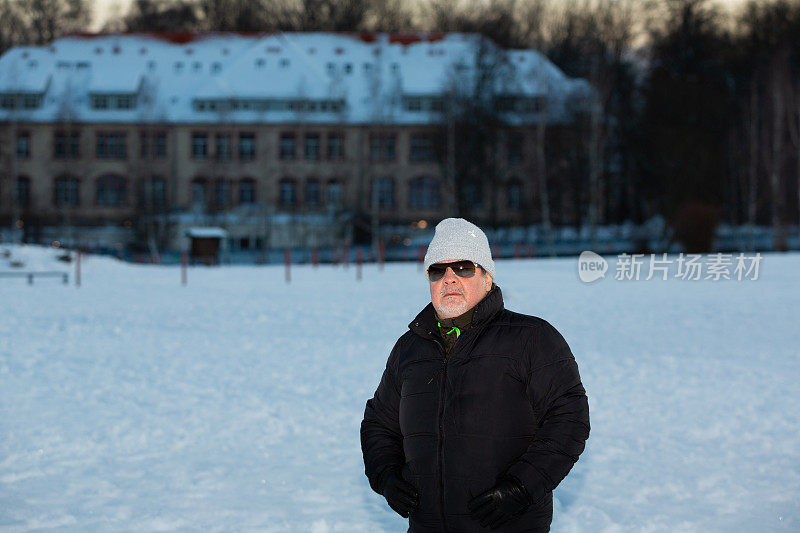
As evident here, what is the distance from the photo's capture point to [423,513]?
3.13 meters

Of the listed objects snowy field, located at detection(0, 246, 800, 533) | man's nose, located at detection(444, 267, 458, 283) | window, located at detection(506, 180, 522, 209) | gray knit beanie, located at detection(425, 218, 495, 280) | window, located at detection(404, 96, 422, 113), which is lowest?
window, located at detection(506, 180, 522, 209)

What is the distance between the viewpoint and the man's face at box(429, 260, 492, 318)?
3111 millimetres

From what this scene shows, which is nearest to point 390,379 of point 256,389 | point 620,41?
point 256,389

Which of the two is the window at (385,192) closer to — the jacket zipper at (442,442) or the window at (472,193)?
the window at (472,193)

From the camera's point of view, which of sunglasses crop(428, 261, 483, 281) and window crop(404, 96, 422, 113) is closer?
sunglasses crop(428, 261, 483, 281)

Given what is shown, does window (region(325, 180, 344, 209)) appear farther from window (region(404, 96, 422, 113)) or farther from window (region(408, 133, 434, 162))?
window (region(404, 96, 422, 113))

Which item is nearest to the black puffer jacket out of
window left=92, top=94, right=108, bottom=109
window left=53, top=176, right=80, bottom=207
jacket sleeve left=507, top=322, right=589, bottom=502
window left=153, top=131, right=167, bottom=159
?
jacket sleeve left=507, top=322, right=589, bottom=502

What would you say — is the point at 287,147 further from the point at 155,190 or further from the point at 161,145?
the point at 155,190

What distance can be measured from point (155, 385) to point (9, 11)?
72815 mm

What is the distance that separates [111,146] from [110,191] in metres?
3.13

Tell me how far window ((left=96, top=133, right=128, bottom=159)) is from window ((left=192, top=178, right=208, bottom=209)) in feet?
17.2

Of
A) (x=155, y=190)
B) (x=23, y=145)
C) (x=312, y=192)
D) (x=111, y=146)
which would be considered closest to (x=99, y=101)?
(x=111, y=146)

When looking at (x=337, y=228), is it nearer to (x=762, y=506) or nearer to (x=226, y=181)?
(x=226, y=181)

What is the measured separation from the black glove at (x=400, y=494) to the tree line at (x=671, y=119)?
43.6 meters
